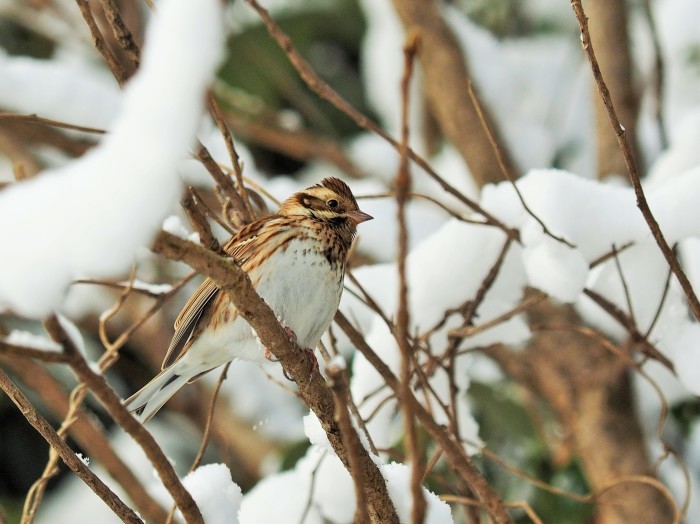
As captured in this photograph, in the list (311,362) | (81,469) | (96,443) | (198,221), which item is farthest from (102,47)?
(96,443)

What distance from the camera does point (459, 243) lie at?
2459 mm

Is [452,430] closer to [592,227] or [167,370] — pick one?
[592,227]

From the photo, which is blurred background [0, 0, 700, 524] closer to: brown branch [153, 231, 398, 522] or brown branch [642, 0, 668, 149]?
brown branch [642, 0, 668, 149]

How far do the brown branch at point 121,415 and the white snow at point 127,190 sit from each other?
0.23 feet

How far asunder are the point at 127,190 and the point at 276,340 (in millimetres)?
571

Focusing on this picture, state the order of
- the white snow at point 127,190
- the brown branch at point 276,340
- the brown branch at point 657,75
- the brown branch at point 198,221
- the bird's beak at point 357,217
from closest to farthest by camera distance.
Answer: the white snow at point 127,190, the brown branch at point 276,340, the brown branch at point 198,221, the bird's beak at point 357,217, the brown branch at point 657,75

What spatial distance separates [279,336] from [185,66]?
2.06 feet

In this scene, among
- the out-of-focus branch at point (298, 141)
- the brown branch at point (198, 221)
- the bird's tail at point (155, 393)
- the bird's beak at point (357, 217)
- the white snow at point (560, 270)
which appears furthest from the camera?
the out-of-focus branch at point (298, 141)

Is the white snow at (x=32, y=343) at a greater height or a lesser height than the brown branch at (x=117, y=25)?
lesser

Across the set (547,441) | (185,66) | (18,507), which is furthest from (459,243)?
(18,507)

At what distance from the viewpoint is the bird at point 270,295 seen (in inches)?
83.6

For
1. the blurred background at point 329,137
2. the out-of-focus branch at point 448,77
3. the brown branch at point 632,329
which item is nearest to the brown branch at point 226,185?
the brown branch at point 632,329

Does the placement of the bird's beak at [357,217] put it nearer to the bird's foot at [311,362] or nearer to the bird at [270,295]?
the bird at [270,295]

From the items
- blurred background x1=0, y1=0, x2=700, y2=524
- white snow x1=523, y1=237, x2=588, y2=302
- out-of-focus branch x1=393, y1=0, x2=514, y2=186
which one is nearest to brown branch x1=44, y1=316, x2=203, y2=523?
white snow x1=523, y1=237, x2=588, y2=302
